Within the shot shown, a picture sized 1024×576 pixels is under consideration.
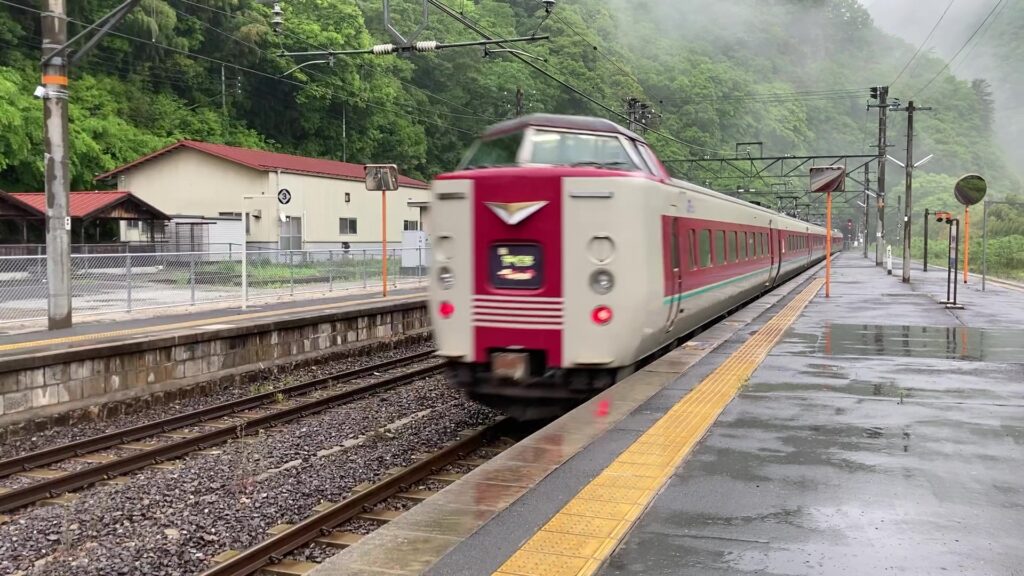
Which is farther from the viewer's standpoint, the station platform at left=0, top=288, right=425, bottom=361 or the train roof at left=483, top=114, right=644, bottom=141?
the station platform at left=0, top=288, right=425, bottom=361

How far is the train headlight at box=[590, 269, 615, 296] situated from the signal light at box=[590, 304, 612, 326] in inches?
5.2

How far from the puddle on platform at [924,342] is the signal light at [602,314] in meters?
4.23

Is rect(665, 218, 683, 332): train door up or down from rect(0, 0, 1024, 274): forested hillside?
down

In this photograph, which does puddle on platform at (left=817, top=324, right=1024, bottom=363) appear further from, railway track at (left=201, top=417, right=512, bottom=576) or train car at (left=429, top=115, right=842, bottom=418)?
railway track at (left=201, top=417, right=512, bottom=576)

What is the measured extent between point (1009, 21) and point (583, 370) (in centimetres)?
16745

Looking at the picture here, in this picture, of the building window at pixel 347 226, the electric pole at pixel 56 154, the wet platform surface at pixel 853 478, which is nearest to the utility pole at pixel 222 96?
the building window at pixel 347 226

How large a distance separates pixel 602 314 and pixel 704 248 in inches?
162

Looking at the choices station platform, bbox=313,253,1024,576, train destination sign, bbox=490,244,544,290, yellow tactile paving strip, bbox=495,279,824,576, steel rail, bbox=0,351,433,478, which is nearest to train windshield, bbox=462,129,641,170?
train destination sign, bbox=490,244,544,290

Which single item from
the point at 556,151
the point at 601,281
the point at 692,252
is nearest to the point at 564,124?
the point at 556,151

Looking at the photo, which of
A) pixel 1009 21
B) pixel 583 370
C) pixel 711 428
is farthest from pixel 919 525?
pixel 1009 21

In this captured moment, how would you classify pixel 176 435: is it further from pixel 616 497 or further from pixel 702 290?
pixel 702 290

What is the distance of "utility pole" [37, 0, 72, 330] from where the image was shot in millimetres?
13383

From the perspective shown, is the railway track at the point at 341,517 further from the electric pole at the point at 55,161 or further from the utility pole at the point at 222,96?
the utility pole at the point at 222,96

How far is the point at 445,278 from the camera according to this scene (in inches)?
324
